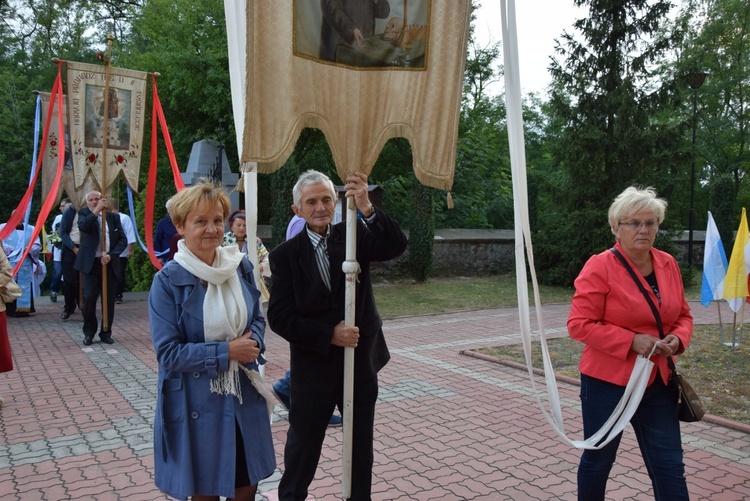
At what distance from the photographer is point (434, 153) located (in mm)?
3006

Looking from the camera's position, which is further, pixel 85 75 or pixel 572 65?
pixel 572 65

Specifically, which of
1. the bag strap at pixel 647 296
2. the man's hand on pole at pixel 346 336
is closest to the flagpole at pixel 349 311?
the man's hand on pole at pixel 346 336

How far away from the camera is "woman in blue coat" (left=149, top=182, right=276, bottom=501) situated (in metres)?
2.47

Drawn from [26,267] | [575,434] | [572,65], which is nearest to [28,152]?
[26,267]

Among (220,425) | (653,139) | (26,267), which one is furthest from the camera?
(653,139)

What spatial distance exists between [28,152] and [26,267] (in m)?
15.3

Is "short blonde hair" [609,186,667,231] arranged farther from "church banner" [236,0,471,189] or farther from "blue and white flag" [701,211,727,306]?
"blue and white flag" [701,211,727,306]

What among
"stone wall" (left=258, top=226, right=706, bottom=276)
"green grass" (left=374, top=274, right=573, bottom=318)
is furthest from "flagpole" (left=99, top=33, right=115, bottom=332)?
"stone wall" (left=258, top=226, right=706, bottom=276)

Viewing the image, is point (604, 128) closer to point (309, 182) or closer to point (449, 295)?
point (449, 295)

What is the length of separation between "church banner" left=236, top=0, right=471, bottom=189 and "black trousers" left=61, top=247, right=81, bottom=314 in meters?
8.68

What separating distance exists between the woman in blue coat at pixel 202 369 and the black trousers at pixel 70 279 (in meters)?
8.64

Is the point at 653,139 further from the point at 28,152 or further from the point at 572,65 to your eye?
the point at 28,152

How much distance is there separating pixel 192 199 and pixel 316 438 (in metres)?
Result: 1.32

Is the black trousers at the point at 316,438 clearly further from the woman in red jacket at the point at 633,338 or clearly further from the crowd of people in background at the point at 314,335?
the woman in red jacket at the point at 633,338
